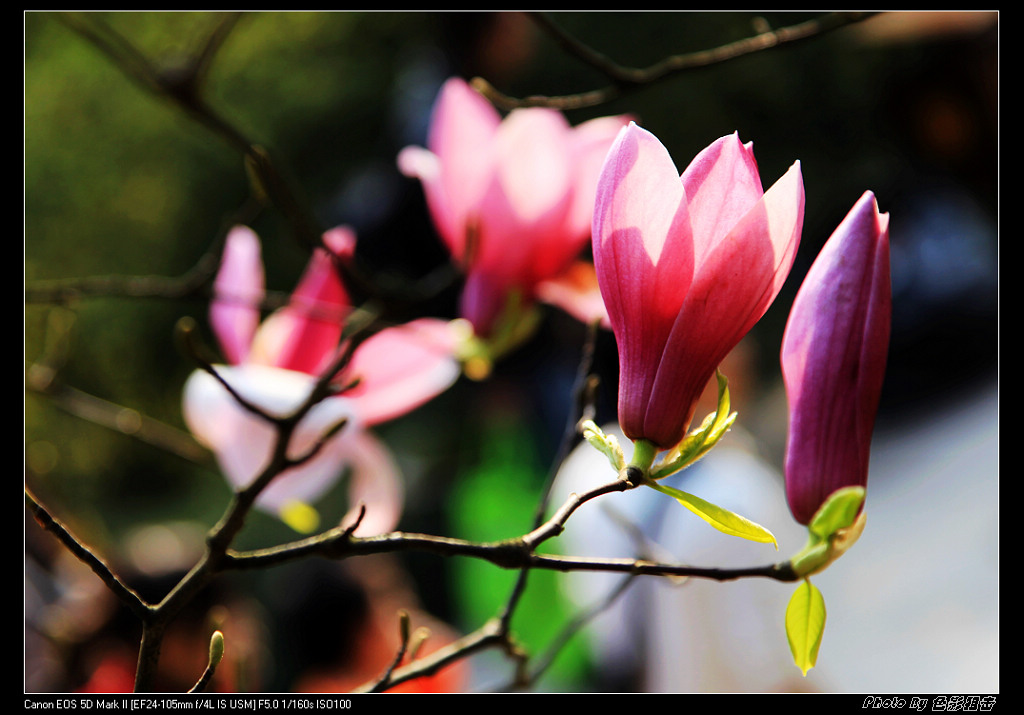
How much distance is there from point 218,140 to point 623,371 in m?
1.23

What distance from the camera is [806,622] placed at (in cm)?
22

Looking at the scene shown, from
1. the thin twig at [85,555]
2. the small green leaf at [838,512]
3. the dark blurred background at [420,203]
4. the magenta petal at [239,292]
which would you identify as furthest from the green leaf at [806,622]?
the dark blurred background at [420,203]

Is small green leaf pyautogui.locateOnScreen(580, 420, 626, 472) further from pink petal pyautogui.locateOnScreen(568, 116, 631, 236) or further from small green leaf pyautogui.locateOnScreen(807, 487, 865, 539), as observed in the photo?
pink petal pyautogui.locateOnScreen(568, 116, 631, 236)

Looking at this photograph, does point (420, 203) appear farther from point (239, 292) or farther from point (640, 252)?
point (640, 252)

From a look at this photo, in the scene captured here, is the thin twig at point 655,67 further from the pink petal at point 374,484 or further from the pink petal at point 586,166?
the pink petal at point 374,484

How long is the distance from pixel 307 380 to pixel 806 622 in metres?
0.25

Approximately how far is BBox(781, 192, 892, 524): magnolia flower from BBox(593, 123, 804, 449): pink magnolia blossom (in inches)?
0.5

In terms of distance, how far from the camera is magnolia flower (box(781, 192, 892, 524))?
0.21 meters

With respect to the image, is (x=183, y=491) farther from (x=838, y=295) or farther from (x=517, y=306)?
(x=838, y=295)

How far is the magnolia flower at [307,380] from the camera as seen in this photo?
36cm

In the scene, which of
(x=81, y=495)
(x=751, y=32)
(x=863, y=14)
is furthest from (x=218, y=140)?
(x=863, y=14)

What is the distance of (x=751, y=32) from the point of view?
0.96m

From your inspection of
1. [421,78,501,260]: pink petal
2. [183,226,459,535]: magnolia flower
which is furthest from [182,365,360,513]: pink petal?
[421,78,501,260]: pink petal

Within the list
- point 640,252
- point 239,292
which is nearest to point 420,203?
point 239,292
